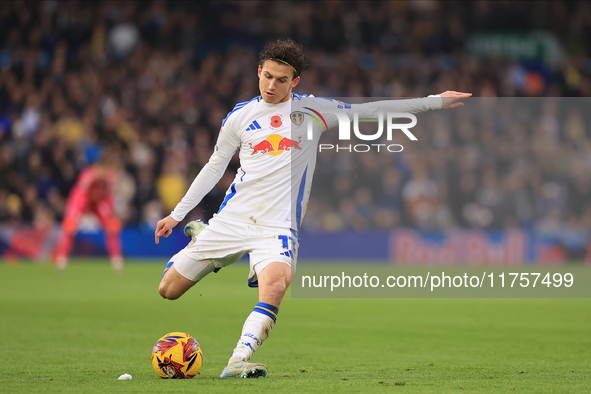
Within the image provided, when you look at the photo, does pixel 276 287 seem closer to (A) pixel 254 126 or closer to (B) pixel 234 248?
(B) pixel 234 248

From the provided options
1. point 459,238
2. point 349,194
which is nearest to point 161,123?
point 349,194

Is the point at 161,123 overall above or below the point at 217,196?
above

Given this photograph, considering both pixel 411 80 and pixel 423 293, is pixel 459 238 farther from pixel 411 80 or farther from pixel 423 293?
pixel 411 80

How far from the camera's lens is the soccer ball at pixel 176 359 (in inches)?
219

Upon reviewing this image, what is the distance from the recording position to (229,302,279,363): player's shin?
5.52 metres

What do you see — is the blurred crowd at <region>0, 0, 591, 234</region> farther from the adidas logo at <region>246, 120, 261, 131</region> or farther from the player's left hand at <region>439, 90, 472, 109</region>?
the adidas logo at <region>246, 120, 261, 131</region>

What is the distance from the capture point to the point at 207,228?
20.0ft

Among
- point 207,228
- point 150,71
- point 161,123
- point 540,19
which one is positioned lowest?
point 207,228

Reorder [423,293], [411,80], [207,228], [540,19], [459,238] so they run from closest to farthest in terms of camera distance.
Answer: [207,228]
[423,293]
[459,238]
[411,80]
[540,19]

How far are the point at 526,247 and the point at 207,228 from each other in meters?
13.7

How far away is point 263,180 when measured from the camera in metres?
6.00

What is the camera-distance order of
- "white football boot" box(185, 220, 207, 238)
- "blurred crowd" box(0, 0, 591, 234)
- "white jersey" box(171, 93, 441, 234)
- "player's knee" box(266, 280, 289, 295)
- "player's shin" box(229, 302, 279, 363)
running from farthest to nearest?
"blurred crowd" box(0, 0, 591, 234)
"white football boot" box(185, 220, 207, 238)
"white jersey" box(171, 93, 441, 234)
"player's knee" box(266, 280, 289, 295)
"player's shin" box(229, 302, 279, 363)

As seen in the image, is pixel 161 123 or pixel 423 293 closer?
pixel 423 293

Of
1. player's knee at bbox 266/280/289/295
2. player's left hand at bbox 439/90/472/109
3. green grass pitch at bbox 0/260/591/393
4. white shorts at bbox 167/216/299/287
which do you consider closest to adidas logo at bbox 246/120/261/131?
white shorts at bbox 167/216/299/287
